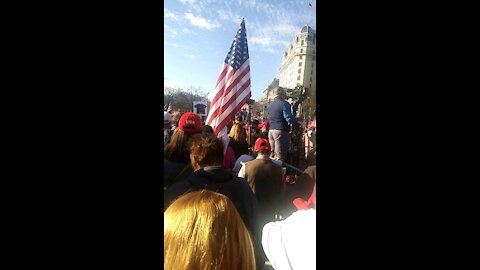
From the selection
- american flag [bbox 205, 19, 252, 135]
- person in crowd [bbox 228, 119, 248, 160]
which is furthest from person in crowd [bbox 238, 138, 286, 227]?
person in crowd [bbox 228, 119, 248, 160]

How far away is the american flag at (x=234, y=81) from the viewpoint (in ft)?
14.4

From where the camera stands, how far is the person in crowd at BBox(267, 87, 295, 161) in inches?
244

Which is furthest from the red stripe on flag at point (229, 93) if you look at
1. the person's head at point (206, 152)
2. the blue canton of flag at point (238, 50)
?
the person's head at point (206, 152)

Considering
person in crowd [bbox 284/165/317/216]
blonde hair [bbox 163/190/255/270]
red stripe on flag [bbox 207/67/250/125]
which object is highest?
red stripe on flag [bbox 207/67/250/125]

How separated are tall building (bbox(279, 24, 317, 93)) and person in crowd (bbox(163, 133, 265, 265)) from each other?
79 cm

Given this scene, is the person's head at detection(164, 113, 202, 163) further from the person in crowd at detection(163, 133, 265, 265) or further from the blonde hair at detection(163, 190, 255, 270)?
the blonde hair at detection(163, 190, 255, 270)

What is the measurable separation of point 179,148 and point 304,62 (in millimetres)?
15776
